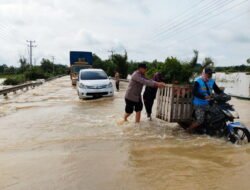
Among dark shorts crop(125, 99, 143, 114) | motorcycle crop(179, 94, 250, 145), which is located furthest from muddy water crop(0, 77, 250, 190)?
dark shorts crop(125, 99, 143, 114)

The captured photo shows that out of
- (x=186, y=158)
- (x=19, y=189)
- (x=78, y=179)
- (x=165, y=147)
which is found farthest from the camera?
(x=165, y=147)

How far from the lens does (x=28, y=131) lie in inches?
333

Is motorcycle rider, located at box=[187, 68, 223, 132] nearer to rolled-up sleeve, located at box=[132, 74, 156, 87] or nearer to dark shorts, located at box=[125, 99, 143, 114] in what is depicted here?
rolled-up sleeve, located at box=[132, 74, 156, 87]

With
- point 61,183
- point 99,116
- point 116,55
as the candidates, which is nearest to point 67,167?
point 61,183

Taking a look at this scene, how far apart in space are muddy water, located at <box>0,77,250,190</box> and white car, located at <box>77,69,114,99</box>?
22.8ft

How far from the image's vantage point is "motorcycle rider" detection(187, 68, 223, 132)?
6.91 m

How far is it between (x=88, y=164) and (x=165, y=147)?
5.91ft

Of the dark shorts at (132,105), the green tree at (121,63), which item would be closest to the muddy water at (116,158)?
the dark shorts at (132,105)

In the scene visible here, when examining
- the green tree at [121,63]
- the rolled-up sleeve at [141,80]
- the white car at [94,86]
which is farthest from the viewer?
the green tree at [121,63]

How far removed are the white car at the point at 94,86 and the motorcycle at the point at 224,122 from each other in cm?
972

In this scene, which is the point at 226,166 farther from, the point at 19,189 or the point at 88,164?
the point at 19,189

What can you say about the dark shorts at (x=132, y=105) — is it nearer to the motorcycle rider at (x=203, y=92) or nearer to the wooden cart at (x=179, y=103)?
the wooden cart at (x=179, y=103)

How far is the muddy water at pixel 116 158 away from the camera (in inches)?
182

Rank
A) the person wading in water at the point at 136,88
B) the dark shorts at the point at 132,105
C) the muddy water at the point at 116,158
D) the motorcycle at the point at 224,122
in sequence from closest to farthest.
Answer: the muddy water at the point at 116,158 → the motorcycle at the point at 224,122 → the person wading in water at the point at 136,88 → the dark shorts at the point at 132,105
